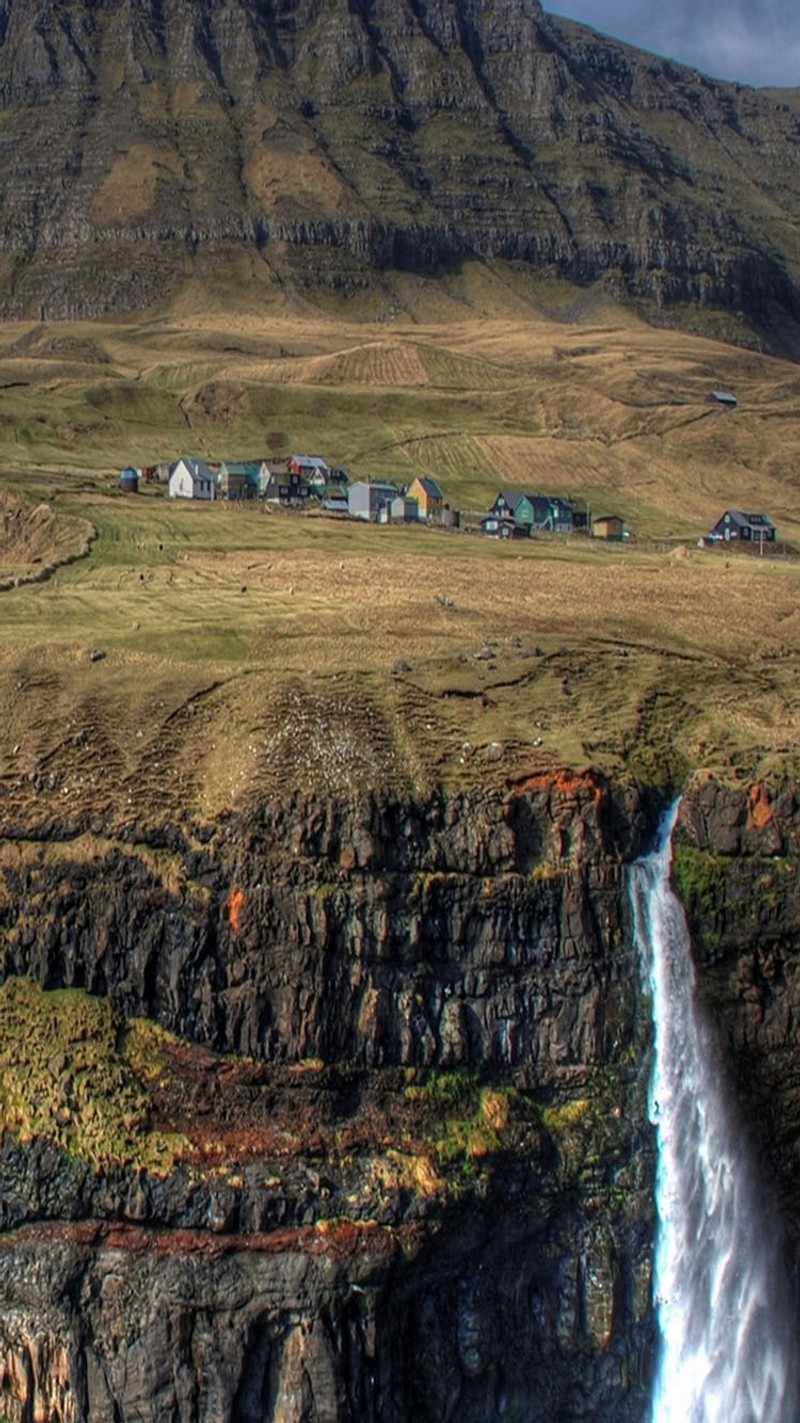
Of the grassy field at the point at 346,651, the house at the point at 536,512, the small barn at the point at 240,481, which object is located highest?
the small barn at the point at 240,481

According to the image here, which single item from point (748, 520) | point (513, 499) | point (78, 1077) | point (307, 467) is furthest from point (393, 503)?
point (78, 1077)

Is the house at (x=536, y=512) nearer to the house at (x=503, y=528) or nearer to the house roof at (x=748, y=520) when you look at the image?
the house at (x=503, y=528)

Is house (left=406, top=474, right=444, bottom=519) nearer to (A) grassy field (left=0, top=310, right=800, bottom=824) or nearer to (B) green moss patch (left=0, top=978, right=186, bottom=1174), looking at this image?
(A) grassy field (left=0, top=310, right=800, bottom=824)

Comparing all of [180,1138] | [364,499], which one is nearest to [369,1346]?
[180,1138]

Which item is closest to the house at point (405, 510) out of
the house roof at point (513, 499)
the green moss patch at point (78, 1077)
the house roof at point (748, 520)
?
the house roof at point (513, 499)

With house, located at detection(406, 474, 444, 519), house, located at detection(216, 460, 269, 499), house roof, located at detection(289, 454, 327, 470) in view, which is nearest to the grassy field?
house, located at detection(216, 460, 269, 499)

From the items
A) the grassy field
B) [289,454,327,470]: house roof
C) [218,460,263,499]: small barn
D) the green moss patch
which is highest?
[289,454,327,470]: house roof

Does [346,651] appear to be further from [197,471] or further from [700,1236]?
[197,471]

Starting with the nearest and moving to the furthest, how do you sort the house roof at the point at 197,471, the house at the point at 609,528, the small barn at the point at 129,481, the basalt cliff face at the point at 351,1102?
the basalt cliff face at the point at 351,1102, the small barn at the point at 129,481, the house roof at the point at 197,471, the house at the point at 609,528
